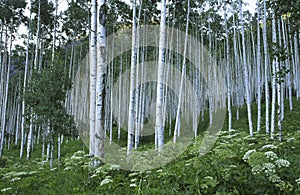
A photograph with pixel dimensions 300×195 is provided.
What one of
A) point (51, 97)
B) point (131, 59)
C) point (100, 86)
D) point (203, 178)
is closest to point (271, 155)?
point (203, 178)

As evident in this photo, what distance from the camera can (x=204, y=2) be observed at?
2164 cm

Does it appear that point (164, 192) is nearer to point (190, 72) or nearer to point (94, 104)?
point (94, 104)

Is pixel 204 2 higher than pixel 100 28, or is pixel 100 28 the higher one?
pixel 204 2

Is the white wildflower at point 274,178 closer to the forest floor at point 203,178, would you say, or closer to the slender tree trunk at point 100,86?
Answer: the forest floor at point 203,178

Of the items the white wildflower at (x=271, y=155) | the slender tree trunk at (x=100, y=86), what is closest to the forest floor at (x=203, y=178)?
the white wildflower at (x=271, y=155)

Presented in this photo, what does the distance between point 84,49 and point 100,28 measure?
71.2ft

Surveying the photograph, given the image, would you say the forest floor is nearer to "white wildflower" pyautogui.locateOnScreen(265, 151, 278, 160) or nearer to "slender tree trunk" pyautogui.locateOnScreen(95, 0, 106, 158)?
"white wildflower" pyautogui.locateOnScreen(265, 151, 278, 160)

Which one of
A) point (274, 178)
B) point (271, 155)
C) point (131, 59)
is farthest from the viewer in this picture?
point (131, 59)

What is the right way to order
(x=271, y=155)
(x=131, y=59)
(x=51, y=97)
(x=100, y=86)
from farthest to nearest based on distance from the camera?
(x=131, y=59) → (x=51, y=97) → (x=100, y=86) → (x=271, y=155)

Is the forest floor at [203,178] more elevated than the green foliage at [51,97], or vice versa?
the green foliage at [51,97]

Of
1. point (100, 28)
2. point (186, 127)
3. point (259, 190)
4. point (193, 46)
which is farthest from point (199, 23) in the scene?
point (259, 190)

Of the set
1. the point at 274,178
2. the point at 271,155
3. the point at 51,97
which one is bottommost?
the point at 274,178

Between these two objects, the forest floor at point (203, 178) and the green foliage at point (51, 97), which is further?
the green foliage at point (51, 97)

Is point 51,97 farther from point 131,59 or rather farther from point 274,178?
point 274,178
